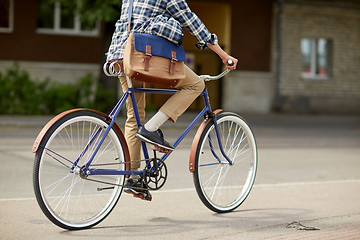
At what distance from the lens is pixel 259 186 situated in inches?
257

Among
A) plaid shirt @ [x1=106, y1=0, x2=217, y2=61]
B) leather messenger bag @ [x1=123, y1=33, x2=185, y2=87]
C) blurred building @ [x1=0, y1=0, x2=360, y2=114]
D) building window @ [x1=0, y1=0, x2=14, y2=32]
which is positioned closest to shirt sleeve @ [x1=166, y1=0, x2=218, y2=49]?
plaid shirt @ [x1=106, y1=0, x2=217, y2=61]

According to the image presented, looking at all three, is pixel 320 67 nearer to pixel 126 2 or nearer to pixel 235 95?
pixel 235 95

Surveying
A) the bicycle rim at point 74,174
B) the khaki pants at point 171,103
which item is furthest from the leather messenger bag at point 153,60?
the bicycle rim at point 74,174

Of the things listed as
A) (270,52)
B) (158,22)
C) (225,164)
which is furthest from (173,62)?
(270,52)

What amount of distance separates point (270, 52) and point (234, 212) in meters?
18.8

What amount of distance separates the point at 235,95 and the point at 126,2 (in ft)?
60.4

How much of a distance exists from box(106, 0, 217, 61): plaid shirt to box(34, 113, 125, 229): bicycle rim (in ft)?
1.96

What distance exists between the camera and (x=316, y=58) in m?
24.2

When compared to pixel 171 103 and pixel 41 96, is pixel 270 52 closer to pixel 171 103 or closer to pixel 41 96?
pixel 41 96

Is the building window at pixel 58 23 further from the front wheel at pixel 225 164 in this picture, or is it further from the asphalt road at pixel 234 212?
the front wheel at pixel 225 164

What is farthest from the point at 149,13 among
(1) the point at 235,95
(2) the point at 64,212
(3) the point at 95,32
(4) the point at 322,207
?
(1) the point at 235,95

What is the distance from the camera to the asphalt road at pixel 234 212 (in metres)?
4.29

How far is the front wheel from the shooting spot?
486 centimetres

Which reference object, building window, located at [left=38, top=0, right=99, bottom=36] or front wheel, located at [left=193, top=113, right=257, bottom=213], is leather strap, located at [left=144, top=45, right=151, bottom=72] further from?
building window, located at [left=38, top=0, right=99, bottom=36]
